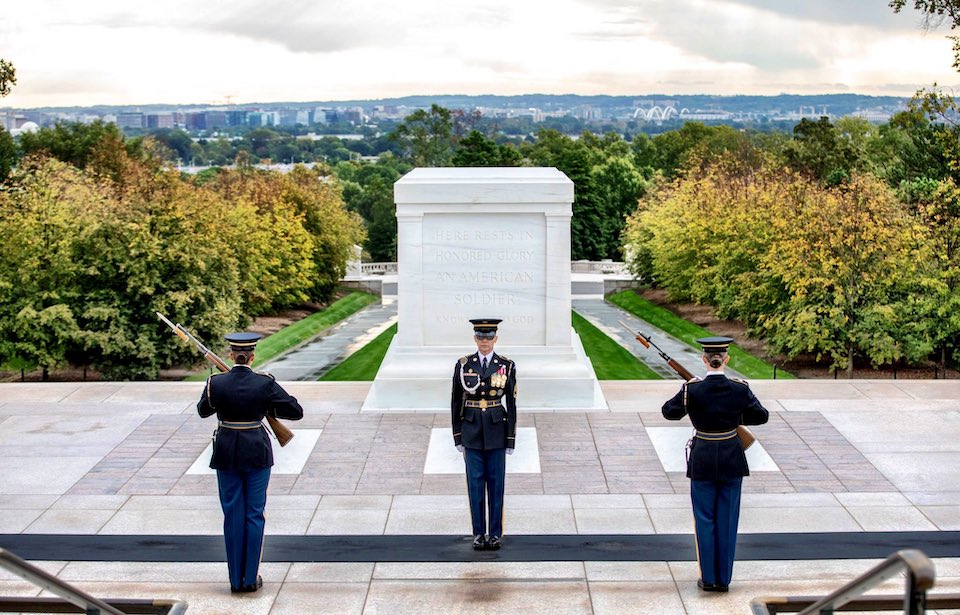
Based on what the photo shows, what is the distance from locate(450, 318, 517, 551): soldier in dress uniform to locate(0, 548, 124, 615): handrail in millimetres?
3151

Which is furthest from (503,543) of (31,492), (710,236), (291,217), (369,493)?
(291,217)

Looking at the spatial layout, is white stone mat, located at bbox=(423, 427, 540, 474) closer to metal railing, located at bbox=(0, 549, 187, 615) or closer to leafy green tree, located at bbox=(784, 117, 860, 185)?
metal railing, located at bbox=(0, 549, 187, 615)

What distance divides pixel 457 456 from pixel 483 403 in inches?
112

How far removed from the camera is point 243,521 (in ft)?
27.2

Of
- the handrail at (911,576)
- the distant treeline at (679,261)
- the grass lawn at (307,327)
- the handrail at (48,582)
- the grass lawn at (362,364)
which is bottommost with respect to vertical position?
the grass lawn at (307,327)

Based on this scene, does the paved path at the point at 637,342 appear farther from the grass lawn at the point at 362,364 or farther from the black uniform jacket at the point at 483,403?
the black uniform jacket at the point at 483,403

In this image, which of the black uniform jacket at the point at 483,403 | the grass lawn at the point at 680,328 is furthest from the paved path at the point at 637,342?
Answer: the black uniform jacket at the point at 483,403

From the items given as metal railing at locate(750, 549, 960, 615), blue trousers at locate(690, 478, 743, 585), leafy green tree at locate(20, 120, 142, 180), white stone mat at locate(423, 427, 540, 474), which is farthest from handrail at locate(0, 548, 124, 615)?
leafy green tree at locate(20, 120, 142, 180)

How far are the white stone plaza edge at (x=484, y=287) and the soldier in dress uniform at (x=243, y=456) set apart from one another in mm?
5306

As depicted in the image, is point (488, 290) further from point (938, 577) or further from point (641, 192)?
point (641, 192)

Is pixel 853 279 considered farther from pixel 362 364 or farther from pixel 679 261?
pixel 679 261

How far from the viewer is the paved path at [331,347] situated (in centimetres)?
2906

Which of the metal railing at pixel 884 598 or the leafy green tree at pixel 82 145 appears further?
the leafy green tree at pixel 82 145

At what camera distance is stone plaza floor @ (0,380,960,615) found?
8398 mm
